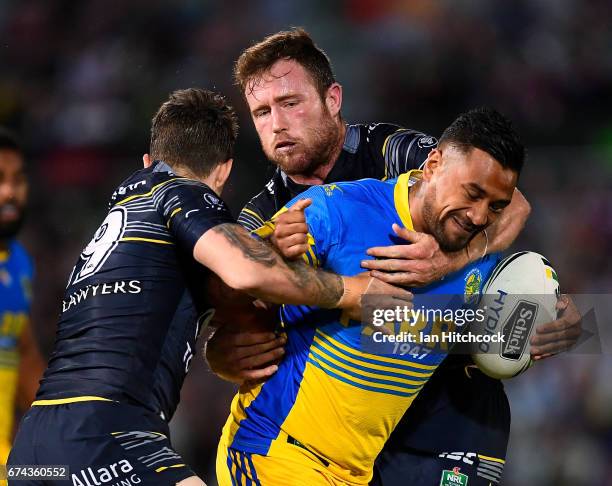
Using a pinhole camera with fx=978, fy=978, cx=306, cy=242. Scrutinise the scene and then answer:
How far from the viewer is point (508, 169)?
4.01m

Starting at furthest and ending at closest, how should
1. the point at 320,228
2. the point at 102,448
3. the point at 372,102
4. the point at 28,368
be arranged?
the point at 372,102
the point at 28,368
the point at 320,228
the point at 102,448

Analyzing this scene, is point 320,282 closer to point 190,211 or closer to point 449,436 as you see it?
point 190,211

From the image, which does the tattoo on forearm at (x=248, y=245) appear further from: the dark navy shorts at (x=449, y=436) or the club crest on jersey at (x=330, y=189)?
the dark navy shorts at (x=449, y=436)

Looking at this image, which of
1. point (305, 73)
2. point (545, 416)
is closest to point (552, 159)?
point (545, 416)

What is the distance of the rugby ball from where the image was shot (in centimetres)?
436

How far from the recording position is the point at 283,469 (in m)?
4.01

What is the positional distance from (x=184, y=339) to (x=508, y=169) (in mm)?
1487

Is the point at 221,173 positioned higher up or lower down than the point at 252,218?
higher up

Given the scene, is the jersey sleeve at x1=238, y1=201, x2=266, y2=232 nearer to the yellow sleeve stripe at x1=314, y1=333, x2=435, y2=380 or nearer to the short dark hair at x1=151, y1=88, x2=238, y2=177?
the short dark hair at x1=151, y1=88, x2=238, y2=177

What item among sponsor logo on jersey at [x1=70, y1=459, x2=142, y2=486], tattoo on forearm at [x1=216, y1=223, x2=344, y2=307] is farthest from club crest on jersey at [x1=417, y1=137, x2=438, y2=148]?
sponsor logo on jersey at [x1=70, y1=459, x2=142, y2=486]

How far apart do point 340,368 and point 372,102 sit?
270 inches

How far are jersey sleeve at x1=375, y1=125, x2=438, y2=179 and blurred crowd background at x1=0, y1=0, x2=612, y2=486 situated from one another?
4.04 metres

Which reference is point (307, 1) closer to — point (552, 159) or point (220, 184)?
point (552, 159)

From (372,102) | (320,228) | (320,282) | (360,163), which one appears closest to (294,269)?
(320,282)
